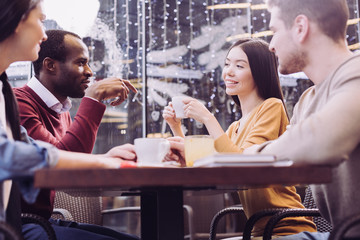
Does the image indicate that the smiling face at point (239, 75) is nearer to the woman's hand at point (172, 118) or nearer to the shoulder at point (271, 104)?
the shoulder at point (271, 104)

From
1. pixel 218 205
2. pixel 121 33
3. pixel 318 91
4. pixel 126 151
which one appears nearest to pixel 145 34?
pixel 121 33

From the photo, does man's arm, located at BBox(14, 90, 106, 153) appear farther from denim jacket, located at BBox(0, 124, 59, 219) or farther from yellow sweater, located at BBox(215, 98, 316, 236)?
denim jacket, located at BBox(0, 124, 59, 219)

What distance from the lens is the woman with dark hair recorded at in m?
0.95

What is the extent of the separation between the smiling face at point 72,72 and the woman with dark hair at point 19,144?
83 centimetres

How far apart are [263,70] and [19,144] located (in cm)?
148

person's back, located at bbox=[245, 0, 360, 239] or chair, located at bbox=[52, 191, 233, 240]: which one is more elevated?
person's back, located at bbox=[245, 0, 360, 239]

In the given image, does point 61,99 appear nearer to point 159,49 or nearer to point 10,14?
point 10,14

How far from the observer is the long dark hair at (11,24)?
1.21 m

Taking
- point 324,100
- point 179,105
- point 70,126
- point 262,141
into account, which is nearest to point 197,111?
point 179,105

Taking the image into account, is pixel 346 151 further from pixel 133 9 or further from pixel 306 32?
pixel 133 9

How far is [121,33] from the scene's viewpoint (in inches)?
160

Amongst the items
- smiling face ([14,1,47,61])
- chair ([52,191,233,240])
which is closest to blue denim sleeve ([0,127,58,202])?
smiling face ([14,1,47,61])

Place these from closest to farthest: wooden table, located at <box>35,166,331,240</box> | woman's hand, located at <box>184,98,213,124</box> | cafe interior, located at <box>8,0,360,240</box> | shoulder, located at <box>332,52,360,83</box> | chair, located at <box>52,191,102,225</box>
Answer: wooden table, located at <box>35,166,331,240</box> → shoulder, located at <box>332,52,360,83</box> → woman's hand, located at <box>184,98,213,124</box> → chair, located at <box>52,191,102,225</box> → cafe interior, located at <box>8,0,360,240</box>

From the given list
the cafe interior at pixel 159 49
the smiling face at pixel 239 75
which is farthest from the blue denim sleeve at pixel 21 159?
the cafe interior at pixel 159 49
